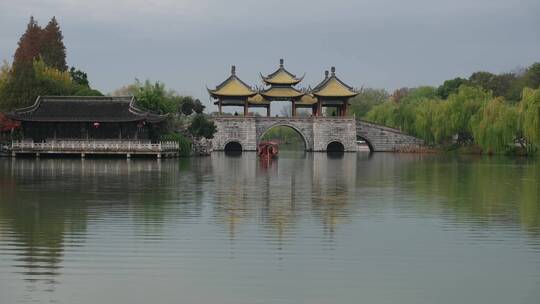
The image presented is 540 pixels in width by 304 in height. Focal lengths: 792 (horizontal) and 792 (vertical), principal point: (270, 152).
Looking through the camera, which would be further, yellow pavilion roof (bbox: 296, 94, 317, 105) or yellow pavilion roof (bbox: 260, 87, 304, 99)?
yellow pavilion roof (bbox: 296, 94, 317, 105)

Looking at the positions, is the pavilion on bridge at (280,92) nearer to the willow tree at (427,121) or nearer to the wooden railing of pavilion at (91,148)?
the willow tree at (427,121)

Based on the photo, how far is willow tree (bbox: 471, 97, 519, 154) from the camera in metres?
45.1

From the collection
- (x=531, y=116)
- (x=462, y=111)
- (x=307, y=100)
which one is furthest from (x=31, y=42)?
(x=531, y=116)

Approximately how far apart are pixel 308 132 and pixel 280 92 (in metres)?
3.68

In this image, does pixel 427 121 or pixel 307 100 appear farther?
pixel 307 100

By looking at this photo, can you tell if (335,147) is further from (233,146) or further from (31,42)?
(31,42)

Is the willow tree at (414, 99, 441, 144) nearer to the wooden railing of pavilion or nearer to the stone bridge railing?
the stone bridge railing

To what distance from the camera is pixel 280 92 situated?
5897 cm

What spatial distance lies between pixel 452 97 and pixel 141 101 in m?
22.3

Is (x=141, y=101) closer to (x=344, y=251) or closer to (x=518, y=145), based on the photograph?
(x=518, y=145)

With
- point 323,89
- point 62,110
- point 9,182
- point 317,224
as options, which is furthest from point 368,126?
point 317,224

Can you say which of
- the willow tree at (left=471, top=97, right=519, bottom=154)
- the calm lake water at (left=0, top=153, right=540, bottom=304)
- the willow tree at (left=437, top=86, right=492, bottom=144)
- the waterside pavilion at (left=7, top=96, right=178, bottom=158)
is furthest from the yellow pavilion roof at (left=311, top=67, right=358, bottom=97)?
the calm lake water at (left=0, top=153, right=540, bottom=304)

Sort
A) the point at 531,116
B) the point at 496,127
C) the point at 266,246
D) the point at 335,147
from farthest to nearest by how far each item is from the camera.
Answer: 1. the point at 335,147
2. the point at 496,127
3. the point at 531,116
4. the point at 266,246

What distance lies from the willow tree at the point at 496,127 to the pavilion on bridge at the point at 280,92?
12663 mm
